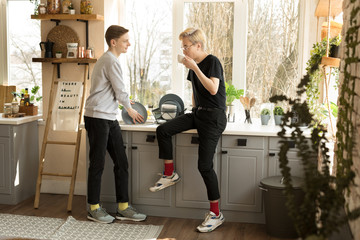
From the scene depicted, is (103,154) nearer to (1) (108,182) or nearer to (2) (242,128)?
(1) (108,182)

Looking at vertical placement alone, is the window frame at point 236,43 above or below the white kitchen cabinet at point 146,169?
above

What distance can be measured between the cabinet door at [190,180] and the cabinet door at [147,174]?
146 millimetres

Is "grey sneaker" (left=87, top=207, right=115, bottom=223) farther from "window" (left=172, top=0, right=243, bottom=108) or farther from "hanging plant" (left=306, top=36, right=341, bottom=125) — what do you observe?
"hanging plant" (left=306, top=36, right=341, bottom=125)

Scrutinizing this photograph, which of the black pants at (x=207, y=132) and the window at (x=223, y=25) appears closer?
the black pants at (x=207, y=132)

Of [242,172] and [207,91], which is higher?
[207,91]

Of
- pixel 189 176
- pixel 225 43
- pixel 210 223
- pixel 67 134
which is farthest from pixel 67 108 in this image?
pixel 210 223

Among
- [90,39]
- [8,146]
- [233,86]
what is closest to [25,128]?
[8,146]

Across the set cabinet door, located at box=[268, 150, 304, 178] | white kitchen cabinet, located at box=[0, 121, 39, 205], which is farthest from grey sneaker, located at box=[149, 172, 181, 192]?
white kitchen cabinet, located at box=[0, 121, 39, 205]

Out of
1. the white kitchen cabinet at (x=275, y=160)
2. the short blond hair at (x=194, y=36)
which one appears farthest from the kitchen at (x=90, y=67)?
the short blond hair at (x=194, y=36)

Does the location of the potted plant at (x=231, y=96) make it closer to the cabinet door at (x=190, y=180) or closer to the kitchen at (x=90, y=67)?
the kitchen at (x=90, y=67)

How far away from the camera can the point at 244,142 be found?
4.21 m

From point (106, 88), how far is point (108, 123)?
0.98 ft

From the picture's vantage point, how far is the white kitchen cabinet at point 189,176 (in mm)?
4355

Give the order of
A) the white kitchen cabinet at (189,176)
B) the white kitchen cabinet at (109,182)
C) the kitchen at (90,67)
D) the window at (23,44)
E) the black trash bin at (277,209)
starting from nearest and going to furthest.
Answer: the black trash bin at (277,209) < the white kitchen cabinet at (189,176) < the white kitchen cabinet at (109,182) < the kitchen at (90,67) < the window at (23,44)
